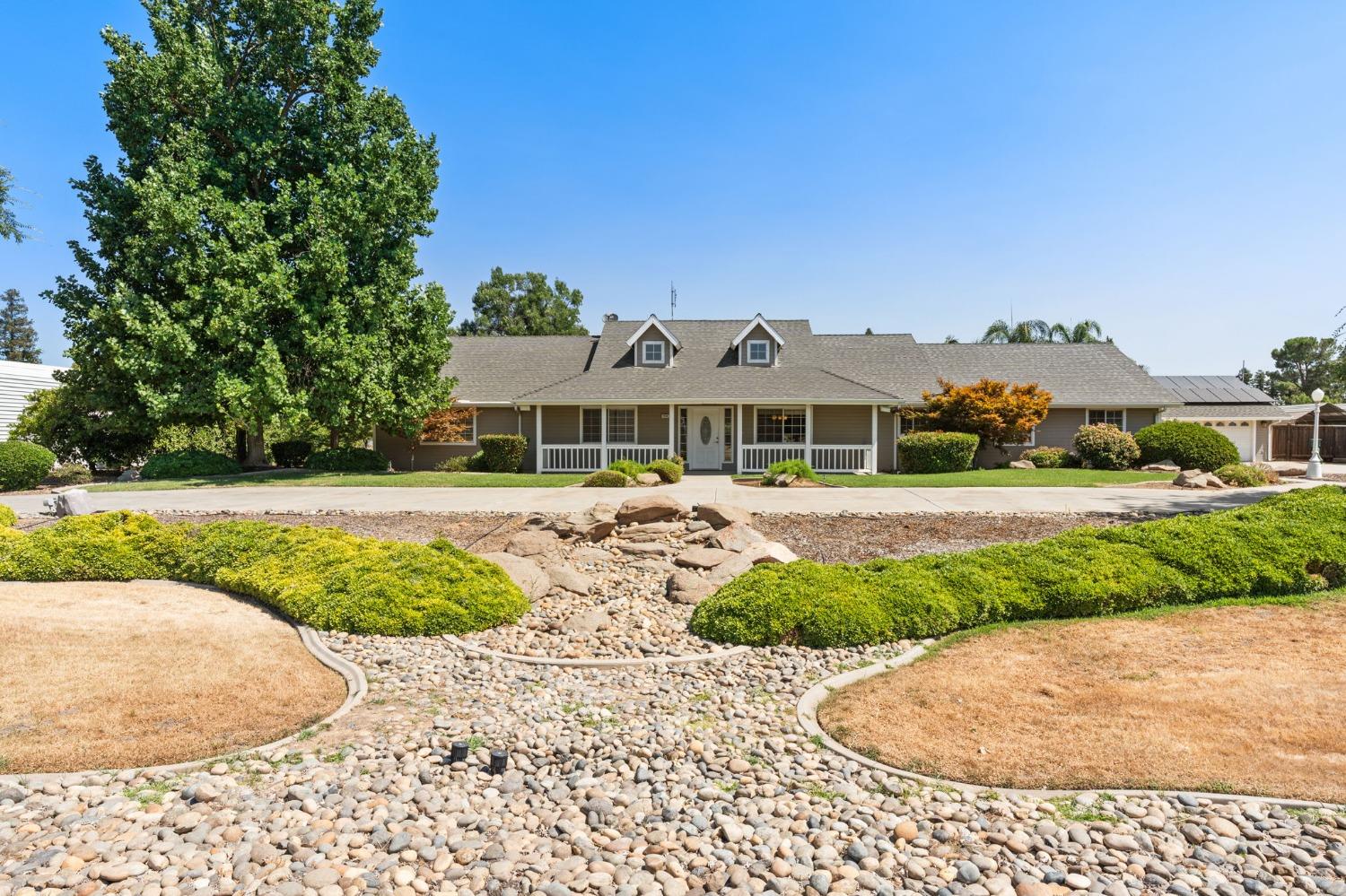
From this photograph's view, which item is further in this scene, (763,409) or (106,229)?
(763,409)

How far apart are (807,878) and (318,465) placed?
23007mm

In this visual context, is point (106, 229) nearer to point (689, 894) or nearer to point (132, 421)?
point (132, 421)

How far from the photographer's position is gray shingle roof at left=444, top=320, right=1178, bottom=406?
22.5 m

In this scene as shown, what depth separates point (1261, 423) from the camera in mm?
31641

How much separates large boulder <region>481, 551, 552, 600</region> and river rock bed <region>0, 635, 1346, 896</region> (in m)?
2.88

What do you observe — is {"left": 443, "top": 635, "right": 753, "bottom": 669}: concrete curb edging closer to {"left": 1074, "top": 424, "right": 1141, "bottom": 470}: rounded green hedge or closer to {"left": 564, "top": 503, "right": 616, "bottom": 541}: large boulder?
{"left": 564, "top": 503, "right": 616, "bottom": 541}: large boulder

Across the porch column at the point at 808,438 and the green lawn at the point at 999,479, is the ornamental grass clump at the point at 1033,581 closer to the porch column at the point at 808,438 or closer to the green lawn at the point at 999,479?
the green lawn at the point at 999,479

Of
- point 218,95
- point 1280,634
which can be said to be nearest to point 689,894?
point 1280,634

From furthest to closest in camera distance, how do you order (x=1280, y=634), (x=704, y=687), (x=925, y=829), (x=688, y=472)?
(x=688, y=472) → (x=1280, y=634) → (x=704, y=687) → (x=925, y=829)

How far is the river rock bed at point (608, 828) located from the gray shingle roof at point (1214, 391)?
117 ft

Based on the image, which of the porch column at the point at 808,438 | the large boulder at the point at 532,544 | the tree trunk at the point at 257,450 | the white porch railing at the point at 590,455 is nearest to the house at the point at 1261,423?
the porch column at the point at 808,438

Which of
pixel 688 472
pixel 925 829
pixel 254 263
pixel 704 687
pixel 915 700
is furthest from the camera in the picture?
pixel 688 472

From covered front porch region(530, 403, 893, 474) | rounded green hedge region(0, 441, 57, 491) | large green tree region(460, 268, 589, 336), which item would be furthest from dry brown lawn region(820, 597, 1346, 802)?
large green tree region(460, 268, 589, 336)

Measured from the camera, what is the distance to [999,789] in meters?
3.46
